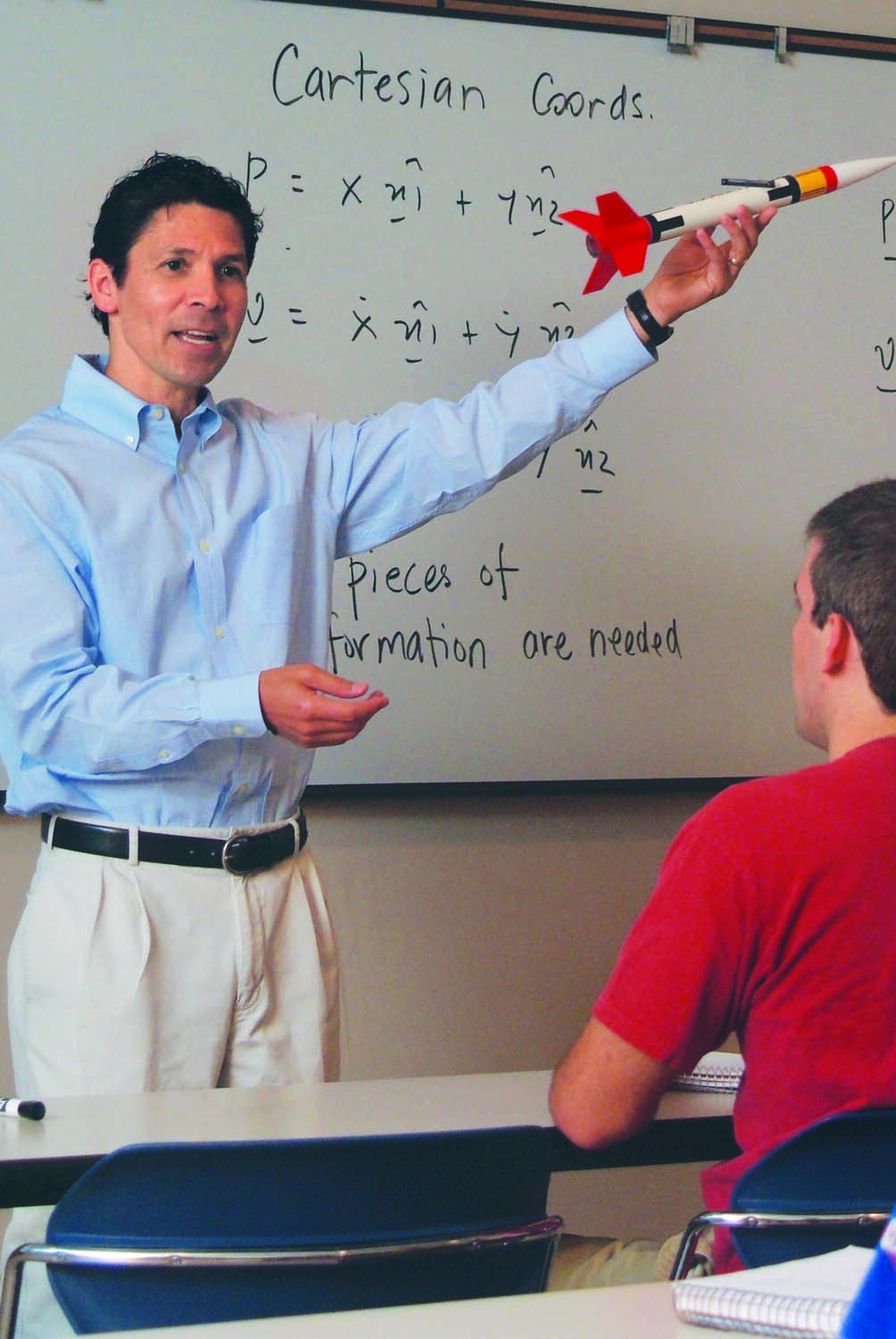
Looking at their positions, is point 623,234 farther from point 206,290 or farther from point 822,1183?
point 822,1183

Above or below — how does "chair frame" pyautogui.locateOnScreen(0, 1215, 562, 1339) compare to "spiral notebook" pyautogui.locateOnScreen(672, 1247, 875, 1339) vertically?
below

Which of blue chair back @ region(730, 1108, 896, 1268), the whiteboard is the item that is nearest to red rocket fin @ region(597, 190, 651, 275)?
the whiteboard

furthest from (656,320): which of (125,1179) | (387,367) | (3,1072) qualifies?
(3,1072)

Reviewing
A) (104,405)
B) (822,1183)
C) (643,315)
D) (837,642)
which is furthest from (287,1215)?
(643,315)

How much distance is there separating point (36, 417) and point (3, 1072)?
1.26 m

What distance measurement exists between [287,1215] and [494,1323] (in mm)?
223

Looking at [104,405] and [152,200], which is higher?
[152,200]

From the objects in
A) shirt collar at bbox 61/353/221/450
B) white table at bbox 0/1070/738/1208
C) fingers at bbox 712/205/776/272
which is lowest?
white table at bbox 0/1070/738/1208

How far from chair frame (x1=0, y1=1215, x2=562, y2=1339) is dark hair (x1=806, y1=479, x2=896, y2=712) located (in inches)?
25.2

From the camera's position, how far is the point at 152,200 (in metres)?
1.98

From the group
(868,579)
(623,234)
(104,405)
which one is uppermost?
(623,234)

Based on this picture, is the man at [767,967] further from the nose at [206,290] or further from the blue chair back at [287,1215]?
the nose at [206,290]

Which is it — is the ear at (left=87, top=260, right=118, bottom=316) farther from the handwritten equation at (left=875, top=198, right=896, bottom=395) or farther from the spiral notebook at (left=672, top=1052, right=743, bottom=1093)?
the handwritten equation at (left=875, top=198, right=896, bottom=395)

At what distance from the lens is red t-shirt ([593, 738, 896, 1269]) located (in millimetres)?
1302
